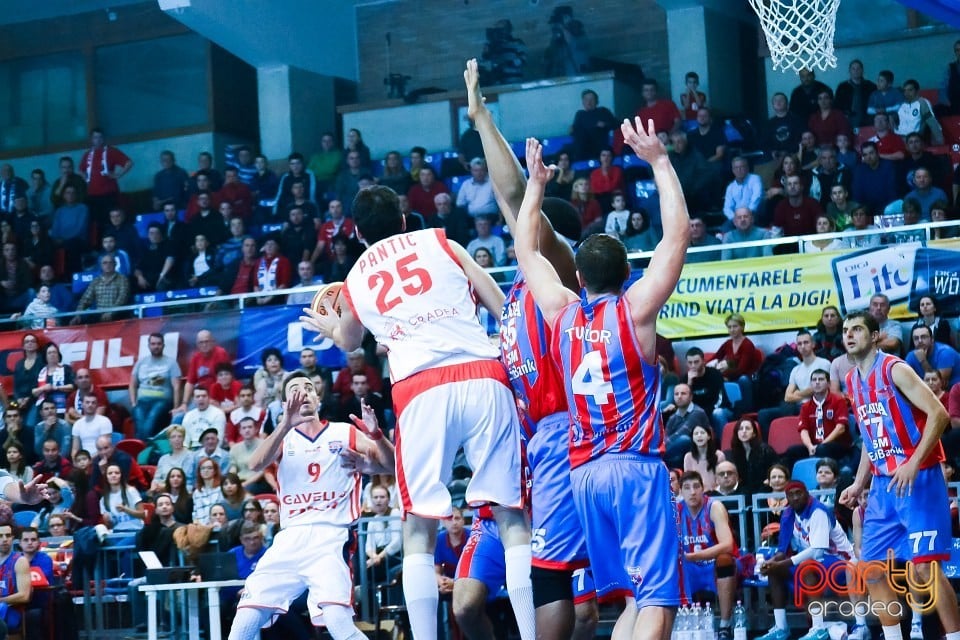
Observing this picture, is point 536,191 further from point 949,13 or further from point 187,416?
point 187,416

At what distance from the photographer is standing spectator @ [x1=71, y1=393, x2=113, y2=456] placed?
1714 cm

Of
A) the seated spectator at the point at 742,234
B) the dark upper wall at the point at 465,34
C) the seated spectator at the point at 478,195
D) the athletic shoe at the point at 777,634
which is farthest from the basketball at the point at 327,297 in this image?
the dark upper wall at the point at 465,34

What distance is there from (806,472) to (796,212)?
173 inches

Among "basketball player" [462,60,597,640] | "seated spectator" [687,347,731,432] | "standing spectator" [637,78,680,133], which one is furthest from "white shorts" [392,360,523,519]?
"standing spectator" [637,78,680,133]

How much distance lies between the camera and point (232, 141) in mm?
24344

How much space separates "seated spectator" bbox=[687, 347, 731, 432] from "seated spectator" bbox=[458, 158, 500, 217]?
4961 millimetres

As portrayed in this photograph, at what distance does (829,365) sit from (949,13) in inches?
246

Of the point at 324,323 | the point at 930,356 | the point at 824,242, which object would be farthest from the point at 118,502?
the point at 324,323

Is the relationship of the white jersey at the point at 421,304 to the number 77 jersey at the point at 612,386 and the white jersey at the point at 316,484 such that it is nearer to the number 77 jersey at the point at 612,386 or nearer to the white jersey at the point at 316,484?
the number 77 jersey at the point at 612,386

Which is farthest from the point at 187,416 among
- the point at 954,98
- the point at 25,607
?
the point at 954,98

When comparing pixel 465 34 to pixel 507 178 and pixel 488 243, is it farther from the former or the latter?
pixel 507 178

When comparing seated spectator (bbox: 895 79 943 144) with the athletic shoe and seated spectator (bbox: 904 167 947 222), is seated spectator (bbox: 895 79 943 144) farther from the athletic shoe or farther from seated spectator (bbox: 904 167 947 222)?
the athletic shoe

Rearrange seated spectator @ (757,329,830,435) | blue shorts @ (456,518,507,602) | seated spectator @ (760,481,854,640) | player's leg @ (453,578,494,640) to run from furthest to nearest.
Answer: seated spectator @ (757,329,830,435)
seated spectator @ (760,481,854,640)
blue shorts @ (456,518,507,602)
player's leg @ (453,578,494,640)

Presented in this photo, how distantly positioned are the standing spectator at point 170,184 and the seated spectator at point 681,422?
1042 cm
